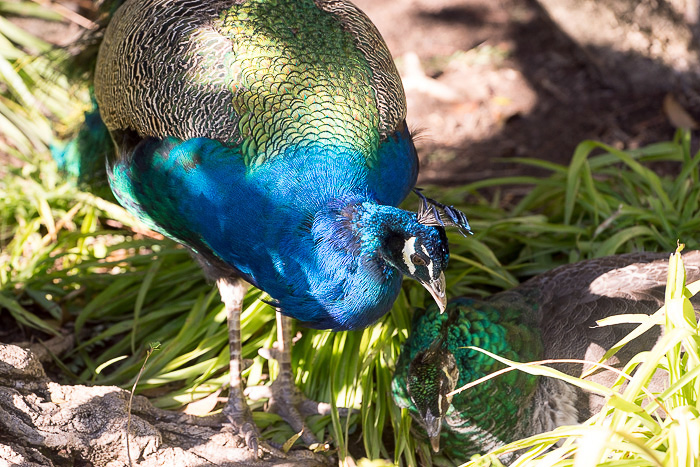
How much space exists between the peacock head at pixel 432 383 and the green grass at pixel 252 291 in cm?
35

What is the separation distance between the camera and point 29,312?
4.30m

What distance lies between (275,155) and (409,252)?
0.71 meters

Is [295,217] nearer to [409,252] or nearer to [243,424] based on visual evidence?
[409,252]

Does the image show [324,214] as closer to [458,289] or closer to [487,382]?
[487,382]

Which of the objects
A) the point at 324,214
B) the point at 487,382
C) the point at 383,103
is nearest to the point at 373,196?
the point at 324,214

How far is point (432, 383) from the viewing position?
10.5 ft

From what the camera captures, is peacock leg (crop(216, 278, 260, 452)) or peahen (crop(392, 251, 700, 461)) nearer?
peahen (crop(392, 251, 700, 461))

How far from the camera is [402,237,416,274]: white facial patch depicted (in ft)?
9.45

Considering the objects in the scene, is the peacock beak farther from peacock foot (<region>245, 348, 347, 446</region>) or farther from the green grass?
peacock foot (<region>245, 348, 347, 446</region>)

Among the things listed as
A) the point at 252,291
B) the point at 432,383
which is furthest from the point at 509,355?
the point at 252,291

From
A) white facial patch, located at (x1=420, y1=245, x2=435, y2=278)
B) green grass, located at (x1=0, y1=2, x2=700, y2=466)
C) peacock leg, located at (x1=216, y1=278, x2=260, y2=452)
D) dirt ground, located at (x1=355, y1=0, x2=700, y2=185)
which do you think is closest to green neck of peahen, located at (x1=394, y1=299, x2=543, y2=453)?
green grass, located at (x1=0, y1=2, x2=700, y2=466)

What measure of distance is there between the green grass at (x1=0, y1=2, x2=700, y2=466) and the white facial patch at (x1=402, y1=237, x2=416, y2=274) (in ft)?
2.83

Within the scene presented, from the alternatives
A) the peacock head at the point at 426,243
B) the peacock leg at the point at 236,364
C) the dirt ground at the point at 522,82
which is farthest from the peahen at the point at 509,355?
the dirt ground at the point at 522,82

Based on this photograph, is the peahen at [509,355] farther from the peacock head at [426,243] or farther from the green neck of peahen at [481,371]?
the peacock head at [426,243]
